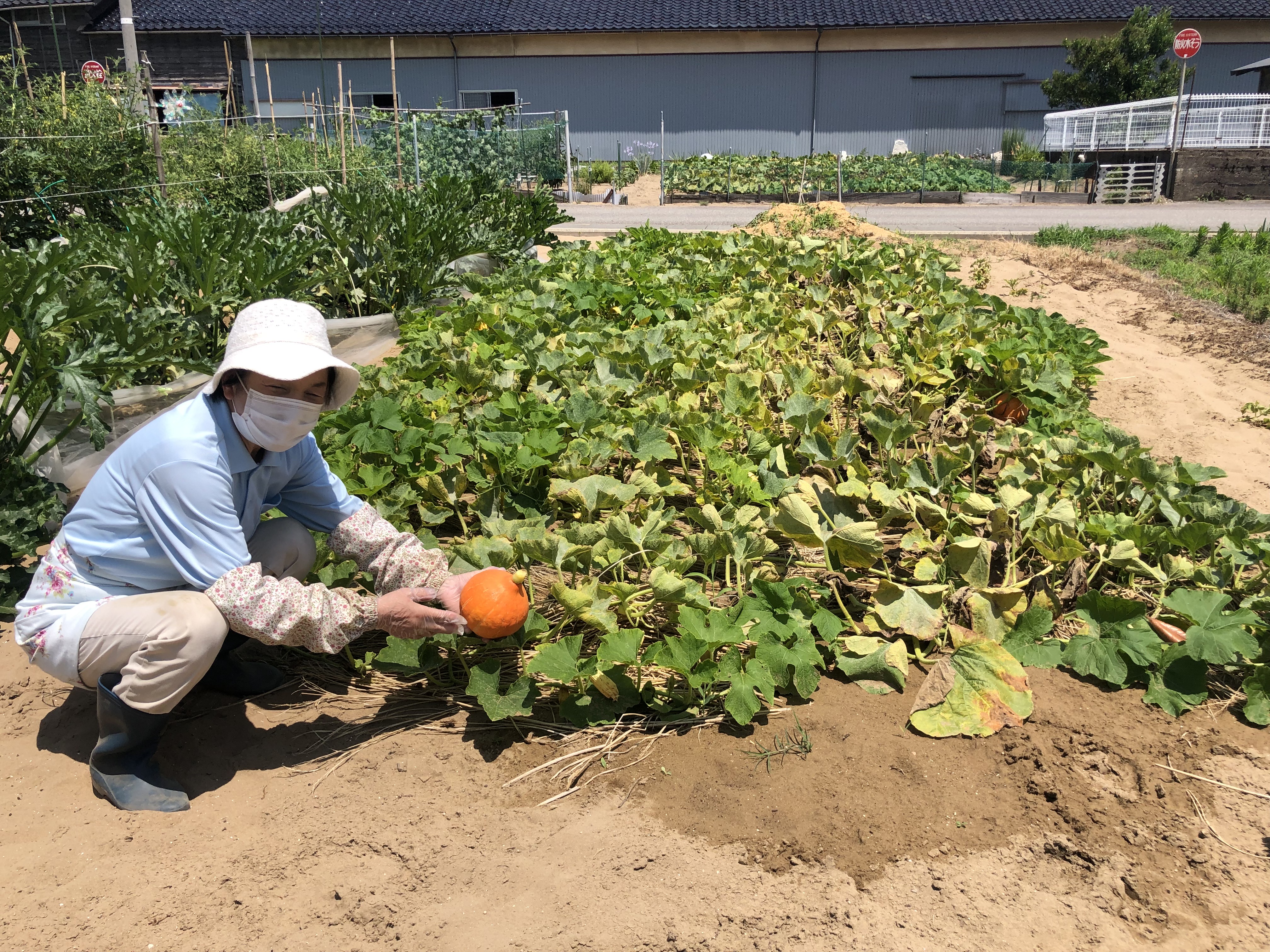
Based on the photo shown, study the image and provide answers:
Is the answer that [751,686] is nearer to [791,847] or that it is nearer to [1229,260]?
Answer: [791,847]

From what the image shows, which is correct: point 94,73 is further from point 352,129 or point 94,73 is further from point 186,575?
point 186,575

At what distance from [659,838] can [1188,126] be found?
79.5 ft

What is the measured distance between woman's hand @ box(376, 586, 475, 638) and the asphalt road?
12.3 metres

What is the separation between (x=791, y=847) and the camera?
7.89 feet

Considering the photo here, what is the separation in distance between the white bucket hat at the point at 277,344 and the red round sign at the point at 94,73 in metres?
12.5

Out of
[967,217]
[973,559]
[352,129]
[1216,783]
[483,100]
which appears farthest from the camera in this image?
[483,100]

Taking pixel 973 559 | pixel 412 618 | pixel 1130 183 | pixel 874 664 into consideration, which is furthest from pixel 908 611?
pixel 1130 183

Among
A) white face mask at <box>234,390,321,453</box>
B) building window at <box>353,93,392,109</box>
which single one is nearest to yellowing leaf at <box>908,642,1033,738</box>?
white face mask at <box>234,390,321,453</box>

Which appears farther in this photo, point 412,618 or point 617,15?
point 617,15

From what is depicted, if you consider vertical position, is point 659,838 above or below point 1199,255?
below

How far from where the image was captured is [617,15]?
3017 cm

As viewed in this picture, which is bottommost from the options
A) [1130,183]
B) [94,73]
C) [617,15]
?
[1130,183]

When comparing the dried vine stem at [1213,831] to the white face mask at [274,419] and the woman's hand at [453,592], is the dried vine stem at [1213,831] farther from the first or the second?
the white face mask at [274,419]

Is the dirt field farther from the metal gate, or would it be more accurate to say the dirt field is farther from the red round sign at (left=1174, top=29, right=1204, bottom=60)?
the red round sign at (left=1174, top=29, right=1204, bottom=60)
